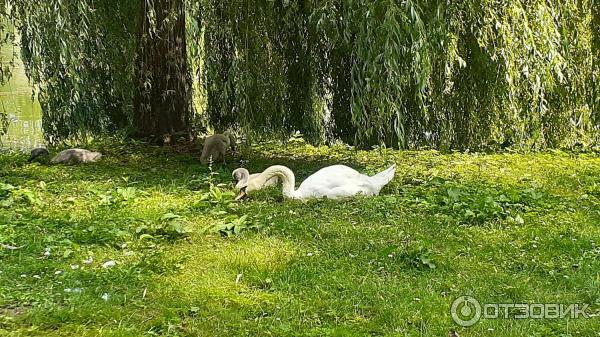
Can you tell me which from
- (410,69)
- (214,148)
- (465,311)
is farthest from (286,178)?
(465,311)

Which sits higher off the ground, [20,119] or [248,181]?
[20,119]

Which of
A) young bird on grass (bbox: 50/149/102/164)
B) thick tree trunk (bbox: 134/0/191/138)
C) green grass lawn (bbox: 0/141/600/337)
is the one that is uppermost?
thick tree trunk (bbox: 134/0/191/138)

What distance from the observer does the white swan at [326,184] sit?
5.02 m

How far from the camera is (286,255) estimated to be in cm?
377

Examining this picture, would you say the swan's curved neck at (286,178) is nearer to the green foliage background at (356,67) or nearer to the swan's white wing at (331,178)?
the swan's white wing at (331,178)

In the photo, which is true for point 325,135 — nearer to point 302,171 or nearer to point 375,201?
point 302,171

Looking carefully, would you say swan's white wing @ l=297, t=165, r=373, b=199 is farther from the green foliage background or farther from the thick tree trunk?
the thick tree trunk

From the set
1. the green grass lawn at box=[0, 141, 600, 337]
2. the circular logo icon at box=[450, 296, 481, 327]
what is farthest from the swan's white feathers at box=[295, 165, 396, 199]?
the circular logo icon at box=[450, 296, 481, 327]

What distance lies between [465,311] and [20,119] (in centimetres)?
1065

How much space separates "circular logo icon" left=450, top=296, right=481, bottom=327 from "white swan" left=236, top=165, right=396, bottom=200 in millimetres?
1979

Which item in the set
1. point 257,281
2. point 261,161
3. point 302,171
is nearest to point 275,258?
point 257,281

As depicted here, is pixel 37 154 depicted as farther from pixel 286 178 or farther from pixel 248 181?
pixel 286 178

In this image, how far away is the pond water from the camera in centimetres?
942

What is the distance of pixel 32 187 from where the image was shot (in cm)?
548
